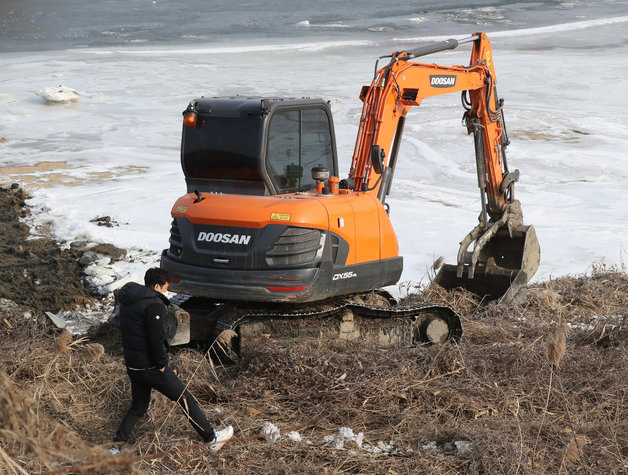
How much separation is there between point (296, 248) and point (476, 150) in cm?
327

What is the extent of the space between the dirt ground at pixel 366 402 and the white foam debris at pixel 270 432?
0.01 meters

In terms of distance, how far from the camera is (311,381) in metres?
6.57

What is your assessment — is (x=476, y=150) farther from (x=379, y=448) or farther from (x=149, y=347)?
(x=149, y=347)

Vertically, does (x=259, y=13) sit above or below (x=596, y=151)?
above

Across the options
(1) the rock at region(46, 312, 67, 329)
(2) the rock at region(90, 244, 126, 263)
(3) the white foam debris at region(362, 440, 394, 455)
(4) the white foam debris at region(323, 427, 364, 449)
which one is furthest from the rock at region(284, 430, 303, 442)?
(2) the rock at region(90, 244, 126, 263)

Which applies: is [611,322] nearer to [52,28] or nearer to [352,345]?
[352,345]

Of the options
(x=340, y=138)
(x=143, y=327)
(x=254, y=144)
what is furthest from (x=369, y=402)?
(x=340, y=138)

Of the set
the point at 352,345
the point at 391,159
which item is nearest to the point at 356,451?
the point at 352,345

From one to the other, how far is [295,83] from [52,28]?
21630mm

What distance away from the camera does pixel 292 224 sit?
6.92m

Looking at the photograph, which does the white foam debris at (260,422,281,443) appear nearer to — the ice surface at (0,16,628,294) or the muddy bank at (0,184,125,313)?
the muddy bank at (0,184,125,313)

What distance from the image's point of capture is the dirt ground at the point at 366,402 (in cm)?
538

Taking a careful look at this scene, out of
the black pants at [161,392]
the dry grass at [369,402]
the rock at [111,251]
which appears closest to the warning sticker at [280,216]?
the dry grass at [369,402]

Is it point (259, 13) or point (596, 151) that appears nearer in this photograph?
point (596, 151)
